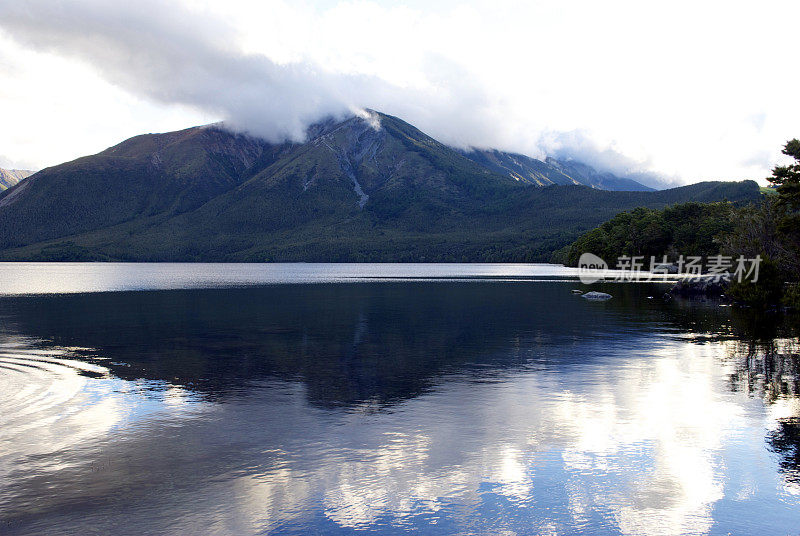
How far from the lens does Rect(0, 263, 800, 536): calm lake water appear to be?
14.6 metres

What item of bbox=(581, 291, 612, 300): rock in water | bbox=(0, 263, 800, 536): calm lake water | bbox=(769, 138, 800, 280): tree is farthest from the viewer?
bbox=(581, 291, 612, 300): rock in water

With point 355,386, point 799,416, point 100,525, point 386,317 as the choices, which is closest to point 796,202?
point 386,317

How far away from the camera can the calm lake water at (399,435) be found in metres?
14.6

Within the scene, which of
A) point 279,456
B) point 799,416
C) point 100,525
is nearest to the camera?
point 100,525

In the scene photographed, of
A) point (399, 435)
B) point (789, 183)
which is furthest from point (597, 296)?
point (399, 435)

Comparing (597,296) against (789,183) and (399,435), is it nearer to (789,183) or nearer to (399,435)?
(789,183)

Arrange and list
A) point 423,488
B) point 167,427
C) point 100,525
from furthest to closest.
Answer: point 167,427 → point 423,488 → point 100,525

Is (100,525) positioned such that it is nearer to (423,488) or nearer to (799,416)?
(423,488)

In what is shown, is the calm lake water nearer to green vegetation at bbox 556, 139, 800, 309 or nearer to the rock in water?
green vegetation at bbox 556, 139, 800, 309

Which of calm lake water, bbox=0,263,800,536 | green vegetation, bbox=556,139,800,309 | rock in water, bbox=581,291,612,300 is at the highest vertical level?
green vegetation, bbox=556,139,800,309

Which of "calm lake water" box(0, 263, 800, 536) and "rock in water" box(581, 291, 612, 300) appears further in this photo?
"rock in water" box(581, 291, 612, 300)

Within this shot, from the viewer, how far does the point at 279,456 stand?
18531 millimetres

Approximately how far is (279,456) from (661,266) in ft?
625

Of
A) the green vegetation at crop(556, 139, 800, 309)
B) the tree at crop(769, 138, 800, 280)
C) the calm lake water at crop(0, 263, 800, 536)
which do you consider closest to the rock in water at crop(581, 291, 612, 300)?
the green vegetation at crop(556, 139, 800, 309)
